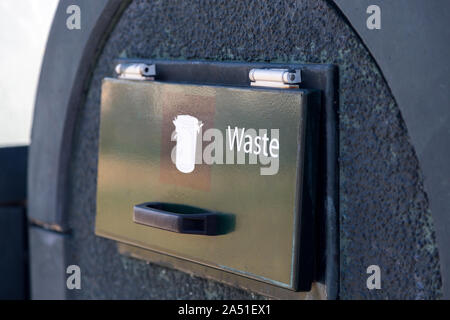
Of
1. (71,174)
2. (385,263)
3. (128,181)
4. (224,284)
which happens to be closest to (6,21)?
(71,174)

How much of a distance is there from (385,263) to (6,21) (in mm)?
1428

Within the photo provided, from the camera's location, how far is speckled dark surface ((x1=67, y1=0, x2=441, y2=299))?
0.99 metres

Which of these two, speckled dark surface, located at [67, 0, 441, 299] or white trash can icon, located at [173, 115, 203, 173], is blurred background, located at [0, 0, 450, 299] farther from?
white trash can icon, located at [173, 115, 203, 173]

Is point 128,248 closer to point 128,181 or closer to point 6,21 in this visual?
point 128,181

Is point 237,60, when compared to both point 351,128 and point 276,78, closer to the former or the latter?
point 276,78

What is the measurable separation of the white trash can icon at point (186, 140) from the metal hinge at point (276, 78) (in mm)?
145

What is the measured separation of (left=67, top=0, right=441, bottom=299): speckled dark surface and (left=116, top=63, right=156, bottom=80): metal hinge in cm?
5

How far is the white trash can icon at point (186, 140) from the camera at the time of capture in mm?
1218

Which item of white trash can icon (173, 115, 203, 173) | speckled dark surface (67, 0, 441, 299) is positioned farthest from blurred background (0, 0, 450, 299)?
white trash can icon (173, 115, 203, 173)

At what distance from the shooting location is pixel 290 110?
3.44 feet

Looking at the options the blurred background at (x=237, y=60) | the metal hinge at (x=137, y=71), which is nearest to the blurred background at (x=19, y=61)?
the blurred background at (x=237, y=60)

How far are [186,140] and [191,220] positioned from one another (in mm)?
158

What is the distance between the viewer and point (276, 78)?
1.10m

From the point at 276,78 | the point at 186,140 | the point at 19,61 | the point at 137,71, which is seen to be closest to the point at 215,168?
the point at 186,140
